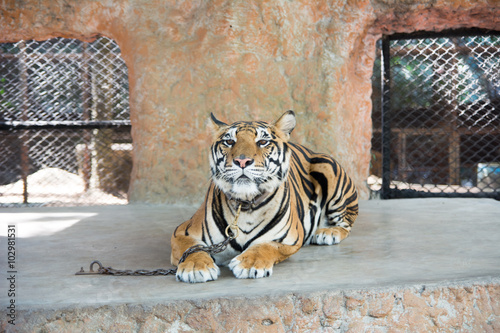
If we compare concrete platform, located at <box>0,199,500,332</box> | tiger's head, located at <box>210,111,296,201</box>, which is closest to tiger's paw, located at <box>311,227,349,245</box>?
concrete platform, located at <box>0,199,500,332</box>

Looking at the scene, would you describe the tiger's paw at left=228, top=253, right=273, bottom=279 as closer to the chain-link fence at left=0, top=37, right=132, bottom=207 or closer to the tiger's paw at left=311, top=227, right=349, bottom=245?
the tiger's paw at left=311, top=227, right=349, bottom=245

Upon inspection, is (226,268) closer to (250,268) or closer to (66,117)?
(250,268)

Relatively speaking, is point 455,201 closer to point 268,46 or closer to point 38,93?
point 268,46

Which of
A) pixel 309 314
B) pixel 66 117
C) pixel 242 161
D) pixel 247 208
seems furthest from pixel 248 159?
pixel 66 117

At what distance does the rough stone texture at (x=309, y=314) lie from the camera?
1830 millimetres

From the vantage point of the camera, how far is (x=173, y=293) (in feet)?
6.43

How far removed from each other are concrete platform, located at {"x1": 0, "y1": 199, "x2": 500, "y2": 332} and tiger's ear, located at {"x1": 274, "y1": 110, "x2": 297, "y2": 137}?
0.62 m

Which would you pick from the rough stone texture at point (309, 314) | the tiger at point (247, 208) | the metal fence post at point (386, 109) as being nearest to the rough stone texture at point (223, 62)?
the metal fence post at point (386, 109)

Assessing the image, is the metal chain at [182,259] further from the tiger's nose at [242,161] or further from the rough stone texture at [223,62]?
the rough stone texture at [223,62]

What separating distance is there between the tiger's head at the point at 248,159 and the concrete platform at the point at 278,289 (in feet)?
1.21

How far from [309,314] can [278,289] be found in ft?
0.47

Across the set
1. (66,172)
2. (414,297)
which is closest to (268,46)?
(414,297)

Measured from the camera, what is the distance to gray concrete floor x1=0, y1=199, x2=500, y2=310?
6.57 feet

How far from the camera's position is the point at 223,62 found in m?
4.50
